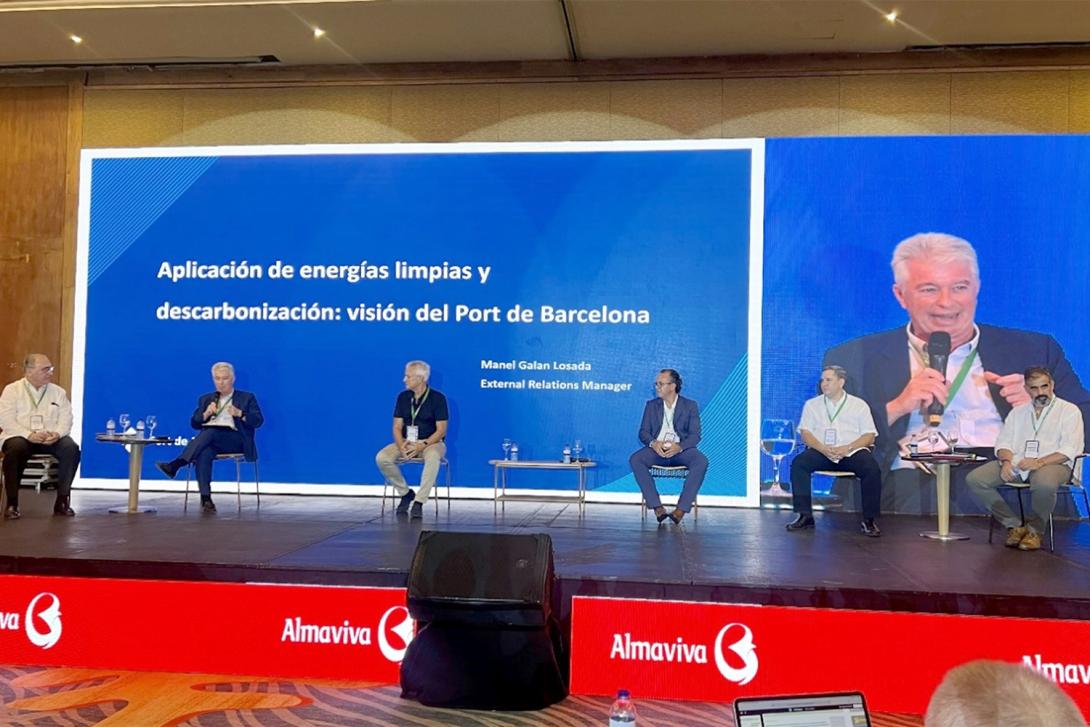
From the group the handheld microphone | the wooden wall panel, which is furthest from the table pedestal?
the wooden wall panel

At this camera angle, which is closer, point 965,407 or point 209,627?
point 209,627

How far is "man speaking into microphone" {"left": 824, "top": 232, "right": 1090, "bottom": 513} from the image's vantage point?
649 cm

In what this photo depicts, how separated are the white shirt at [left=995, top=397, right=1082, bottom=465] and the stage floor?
502 mm

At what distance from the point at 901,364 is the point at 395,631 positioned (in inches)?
178

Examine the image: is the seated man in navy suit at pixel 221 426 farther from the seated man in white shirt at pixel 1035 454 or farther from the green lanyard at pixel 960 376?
the green lanyard at pixel 960 376

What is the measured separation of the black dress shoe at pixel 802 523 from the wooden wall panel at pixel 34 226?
546 cm

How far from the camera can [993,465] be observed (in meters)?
5.23

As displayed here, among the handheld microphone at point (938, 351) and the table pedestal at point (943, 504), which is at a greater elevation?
the handheld microphone at point (938, 351)

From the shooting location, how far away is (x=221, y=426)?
6.33 meters

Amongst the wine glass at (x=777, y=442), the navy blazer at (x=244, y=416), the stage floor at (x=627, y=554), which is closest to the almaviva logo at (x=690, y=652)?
the stage floor at (x=627, y=554)

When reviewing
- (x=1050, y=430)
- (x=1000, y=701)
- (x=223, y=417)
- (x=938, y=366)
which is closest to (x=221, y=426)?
(x=223, y=417)

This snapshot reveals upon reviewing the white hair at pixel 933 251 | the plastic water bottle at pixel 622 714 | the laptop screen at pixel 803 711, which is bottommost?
the plastic water bottle at pixel 622 714

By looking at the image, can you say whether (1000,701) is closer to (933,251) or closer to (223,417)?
(223,417)

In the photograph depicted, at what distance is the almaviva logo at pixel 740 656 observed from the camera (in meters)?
3.16
